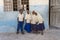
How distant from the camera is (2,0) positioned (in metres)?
11.2

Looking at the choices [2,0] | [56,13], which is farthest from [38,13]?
[2,0]

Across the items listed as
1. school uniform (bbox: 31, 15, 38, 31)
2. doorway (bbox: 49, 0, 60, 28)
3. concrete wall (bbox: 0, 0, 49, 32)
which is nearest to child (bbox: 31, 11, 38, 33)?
school uniform (bbox: 31, 15, 38, 31)

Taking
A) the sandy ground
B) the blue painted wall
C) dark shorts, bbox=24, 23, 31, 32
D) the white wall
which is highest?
the white wall

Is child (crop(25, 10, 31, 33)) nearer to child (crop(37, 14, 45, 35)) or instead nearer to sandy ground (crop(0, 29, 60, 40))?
sandy ground (crop(0, 29, 60, 40))

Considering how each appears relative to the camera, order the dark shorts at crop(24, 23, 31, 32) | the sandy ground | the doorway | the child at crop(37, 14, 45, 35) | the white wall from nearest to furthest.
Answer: the sandy ground < the child at crop(37, 14, 45, 35) < the dark shorts at crop(24, 23, 31, 32) < the white wall < the doorway

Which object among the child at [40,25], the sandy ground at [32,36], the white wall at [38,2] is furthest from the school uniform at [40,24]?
the white wall at [38,2]

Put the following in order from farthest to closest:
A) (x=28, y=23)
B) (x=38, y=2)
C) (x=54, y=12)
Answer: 1. (x=54, y=12)
2. (x=38, y=2)
3. (x=28, y=23)

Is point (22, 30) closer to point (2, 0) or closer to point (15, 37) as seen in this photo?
point (15, 37)

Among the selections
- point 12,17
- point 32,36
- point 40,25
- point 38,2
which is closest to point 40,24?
point 40,25

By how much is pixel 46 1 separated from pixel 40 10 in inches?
21.7

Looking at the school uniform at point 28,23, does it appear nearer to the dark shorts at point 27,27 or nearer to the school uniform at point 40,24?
the dark shorts at point 27,27

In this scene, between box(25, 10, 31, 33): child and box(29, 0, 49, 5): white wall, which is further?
box(29, 0, 49, 5): white wall

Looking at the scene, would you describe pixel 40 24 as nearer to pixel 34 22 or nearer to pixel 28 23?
pixel 34 22

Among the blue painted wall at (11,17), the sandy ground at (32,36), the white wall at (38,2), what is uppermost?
the white wall at (38,2)
